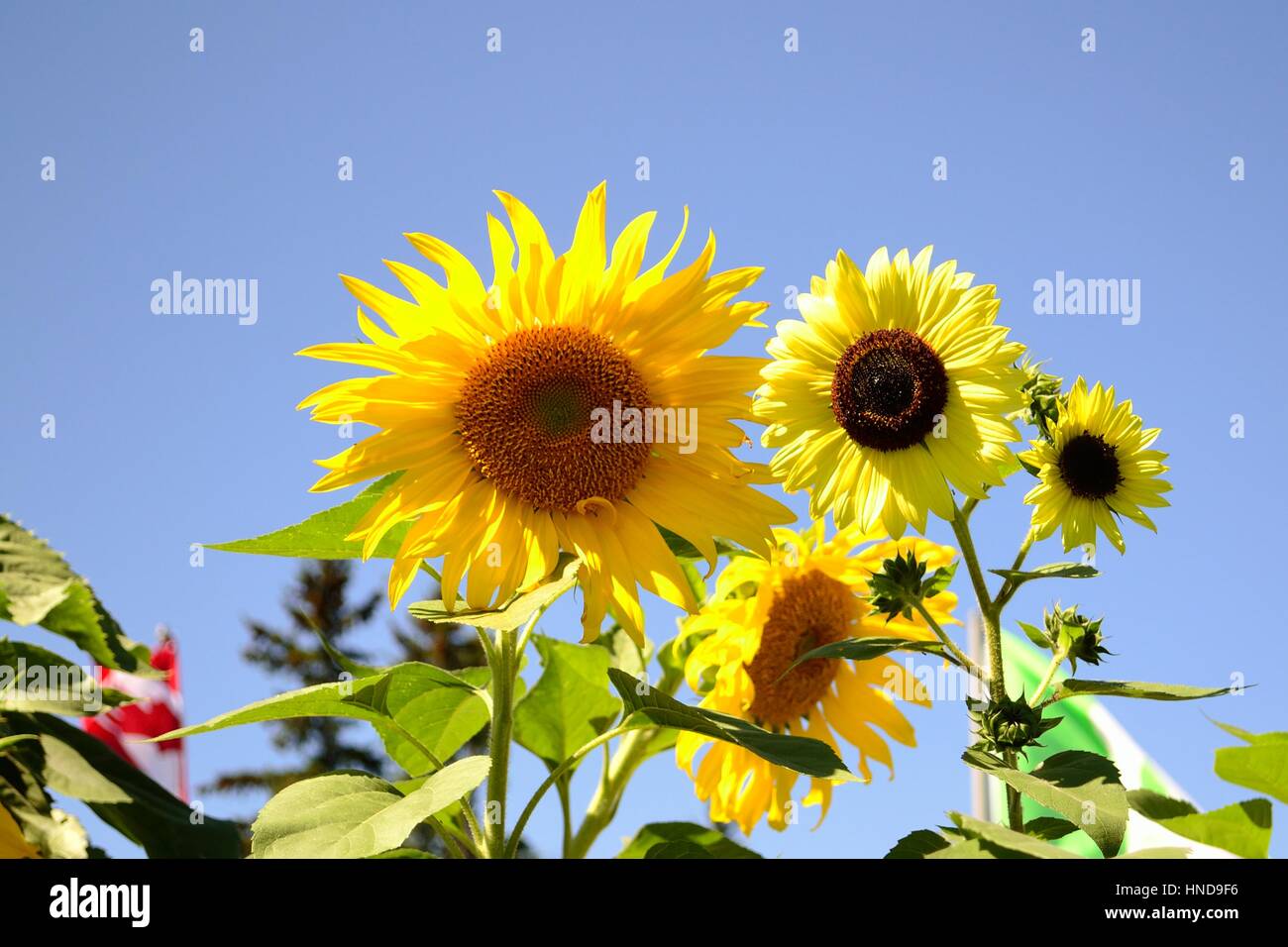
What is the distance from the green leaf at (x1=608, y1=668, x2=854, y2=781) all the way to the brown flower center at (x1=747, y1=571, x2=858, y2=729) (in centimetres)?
66

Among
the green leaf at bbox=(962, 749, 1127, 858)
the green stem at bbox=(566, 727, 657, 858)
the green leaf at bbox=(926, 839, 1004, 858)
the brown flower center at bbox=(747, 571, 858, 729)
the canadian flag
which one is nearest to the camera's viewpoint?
the green leaf at bbox=(926, 839, 1004, 858)

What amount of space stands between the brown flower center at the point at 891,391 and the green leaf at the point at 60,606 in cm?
111

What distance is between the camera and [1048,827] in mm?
1507

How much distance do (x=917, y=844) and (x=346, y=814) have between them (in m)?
0.63

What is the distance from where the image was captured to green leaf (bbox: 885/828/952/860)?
4.10 ft

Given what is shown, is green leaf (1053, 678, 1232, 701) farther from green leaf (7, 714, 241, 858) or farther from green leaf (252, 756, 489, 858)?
green leaf (7, 714, 241, 858)

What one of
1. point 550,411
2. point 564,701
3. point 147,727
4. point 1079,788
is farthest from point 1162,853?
point 147,727

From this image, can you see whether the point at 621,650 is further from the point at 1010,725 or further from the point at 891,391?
the point at 1010,725

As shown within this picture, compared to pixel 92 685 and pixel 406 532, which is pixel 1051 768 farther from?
pixel 92 685

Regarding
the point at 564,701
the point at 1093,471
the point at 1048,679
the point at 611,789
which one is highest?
the point at 1093,471

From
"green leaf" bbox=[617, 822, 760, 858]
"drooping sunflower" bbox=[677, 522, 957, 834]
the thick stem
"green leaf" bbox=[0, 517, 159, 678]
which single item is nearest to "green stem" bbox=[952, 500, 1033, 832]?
the thick stem
